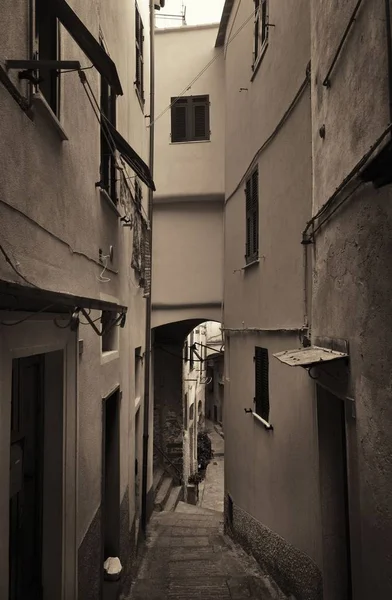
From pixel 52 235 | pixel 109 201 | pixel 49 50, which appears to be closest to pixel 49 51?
pixel 49 50

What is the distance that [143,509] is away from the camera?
11.0 m

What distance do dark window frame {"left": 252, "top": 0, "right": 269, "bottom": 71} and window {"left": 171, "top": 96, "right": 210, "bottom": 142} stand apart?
4055mm

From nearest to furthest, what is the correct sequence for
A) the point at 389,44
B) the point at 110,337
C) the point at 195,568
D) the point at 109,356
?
the point at 389,44 → the point at 109,356 → the point at 110,337 → the point at 195,568

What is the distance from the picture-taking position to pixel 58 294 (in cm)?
281

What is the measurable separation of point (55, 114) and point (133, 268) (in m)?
5.33

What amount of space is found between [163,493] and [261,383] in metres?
8.01

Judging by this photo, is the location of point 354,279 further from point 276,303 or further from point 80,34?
point 276,303

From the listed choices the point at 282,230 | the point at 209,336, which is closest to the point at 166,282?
the point at 282,230

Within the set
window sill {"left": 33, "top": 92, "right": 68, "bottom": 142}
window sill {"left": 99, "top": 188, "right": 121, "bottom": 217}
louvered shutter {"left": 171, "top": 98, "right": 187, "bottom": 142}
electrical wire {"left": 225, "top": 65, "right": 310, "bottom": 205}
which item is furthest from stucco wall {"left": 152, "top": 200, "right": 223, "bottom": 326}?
window sill {"left": 33, "top": 92, "right": 68, "bottom": 142}

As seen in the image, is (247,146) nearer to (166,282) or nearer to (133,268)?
(133,268)

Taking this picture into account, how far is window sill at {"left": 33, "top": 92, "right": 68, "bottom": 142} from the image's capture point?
3.32 meters

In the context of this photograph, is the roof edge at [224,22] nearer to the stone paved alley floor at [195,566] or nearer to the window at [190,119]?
the window at [190,119]

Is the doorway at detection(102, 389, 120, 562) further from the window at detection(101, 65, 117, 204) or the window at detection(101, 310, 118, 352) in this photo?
the window at detection(101, 65, 117, 204)

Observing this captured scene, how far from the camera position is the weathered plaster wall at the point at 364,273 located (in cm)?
318
